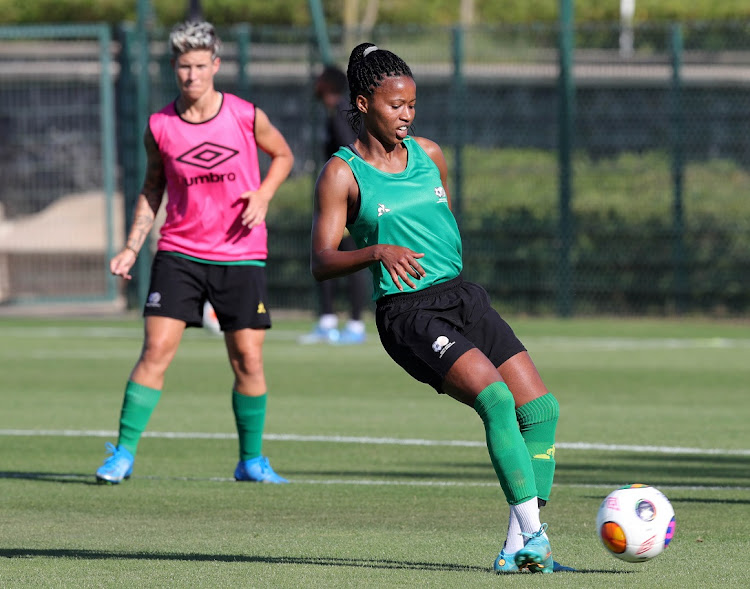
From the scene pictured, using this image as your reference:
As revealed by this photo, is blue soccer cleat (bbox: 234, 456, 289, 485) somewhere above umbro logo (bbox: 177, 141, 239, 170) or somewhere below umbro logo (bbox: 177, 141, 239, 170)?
below

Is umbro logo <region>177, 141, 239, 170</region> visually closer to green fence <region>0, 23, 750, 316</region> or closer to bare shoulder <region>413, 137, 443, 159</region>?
bare shoulder <region>413, 137, 443, 159</region>

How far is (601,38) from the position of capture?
20234mm

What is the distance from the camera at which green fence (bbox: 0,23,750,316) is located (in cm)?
2003

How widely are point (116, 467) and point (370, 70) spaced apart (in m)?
3.06

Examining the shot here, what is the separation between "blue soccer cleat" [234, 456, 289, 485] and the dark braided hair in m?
2.66

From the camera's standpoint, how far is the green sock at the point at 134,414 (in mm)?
8289

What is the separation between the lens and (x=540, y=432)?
6008 millimetres

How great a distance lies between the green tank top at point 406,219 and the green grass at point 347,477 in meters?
1.11

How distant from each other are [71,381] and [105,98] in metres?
9.61

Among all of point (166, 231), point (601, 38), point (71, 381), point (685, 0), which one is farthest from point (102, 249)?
point (685, 0)

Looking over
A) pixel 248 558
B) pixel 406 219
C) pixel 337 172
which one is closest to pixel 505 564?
pixel 248 558

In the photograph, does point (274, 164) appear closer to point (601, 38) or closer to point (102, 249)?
point (601, 38)

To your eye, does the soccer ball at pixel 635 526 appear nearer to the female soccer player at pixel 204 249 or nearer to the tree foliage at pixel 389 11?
the female soccer player at pixel 204 249

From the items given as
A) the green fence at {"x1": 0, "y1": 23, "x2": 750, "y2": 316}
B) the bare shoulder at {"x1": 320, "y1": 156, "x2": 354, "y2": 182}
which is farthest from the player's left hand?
the green fence at {"x1": 0, "y1": 23, "x2": 750, "y2": 316}
